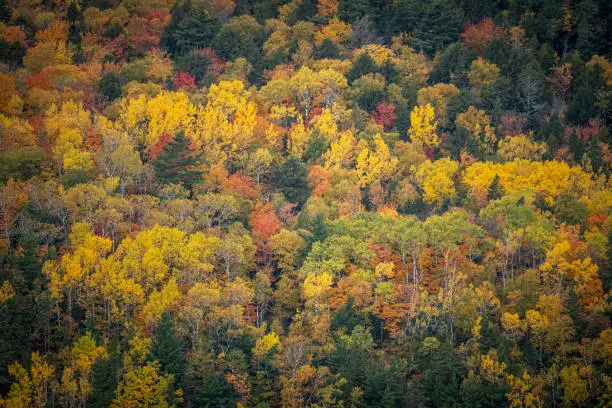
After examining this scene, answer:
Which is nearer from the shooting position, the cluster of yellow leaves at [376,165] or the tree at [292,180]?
the tree at [292,180]

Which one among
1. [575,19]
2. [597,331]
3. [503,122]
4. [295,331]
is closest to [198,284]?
[295,331]

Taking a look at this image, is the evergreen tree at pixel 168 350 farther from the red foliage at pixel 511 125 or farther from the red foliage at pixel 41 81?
the red foliage at pixel 511 125

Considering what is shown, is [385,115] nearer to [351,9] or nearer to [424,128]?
[424,128]

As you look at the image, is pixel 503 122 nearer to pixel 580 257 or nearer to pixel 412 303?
pixel 580 257

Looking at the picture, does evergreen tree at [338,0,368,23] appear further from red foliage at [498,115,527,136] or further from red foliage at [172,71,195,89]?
red foliage at [498,115,527,136]

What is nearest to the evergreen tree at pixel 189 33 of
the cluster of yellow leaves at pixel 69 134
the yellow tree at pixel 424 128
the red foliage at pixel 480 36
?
the cluster of yellow leaves at pixel 69 134

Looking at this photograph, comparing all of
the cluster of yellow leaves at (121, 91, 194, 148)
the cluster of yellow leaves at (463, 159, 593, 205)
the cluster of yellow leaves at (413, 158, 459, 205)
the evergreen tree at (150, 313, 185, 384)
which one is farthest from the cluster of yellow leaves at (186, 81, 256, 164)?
the evergreen tree at (150, 313, 185, 384)
